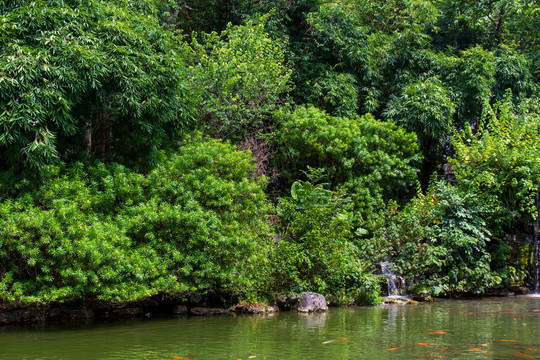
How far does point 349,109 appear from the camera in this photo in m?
16.9

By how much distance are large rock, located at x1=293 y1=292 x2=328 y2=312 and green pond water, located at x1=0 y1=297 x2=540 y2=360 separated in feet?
1.48

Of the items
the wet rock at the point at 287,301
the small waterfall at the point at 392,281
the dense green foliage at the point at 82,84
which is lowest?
the wet rock at the point at 287,301

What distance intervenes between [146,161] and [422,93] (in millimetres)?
10609

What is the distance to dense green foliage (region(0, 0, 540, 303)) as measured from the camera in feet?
25.1

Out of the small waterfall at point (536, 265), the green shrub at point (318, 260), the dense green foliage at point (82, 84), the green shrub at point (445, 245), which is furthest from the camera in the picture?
the small waterfall at point (536, 265)

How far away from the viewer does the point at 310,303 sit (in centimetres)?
976

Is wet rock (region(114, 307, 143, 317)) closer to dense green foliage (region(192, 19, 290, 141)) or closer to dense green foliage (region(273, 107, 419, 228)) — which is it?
dense green foliage (region(192, 19, 290, 141))

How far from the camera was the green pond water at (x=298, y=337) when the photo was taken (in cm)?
519

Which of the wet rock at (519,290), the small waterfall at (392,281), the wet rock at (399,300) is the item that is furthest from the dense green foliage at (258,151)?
the wet rock at (399,300)

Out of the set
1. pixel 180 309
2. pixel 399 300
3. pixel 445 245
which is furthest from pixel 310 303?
pixel 445 245

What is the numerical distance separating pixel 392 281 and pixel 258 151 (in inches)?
205

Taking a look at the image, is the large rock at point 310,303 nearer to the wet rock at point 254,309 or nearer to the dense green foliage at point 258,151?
the dense green foliage at point 258,151

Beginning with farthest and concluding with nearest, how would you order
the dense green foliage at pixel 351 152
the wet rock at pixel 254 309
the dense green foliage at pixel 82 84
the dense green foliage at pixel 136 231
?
the dense green foliage at pixel 351 152 < the wet rock at pixel 254 309 < the dense green foliage at pixel 82 84 < the dense green foliage at pixel 136 231

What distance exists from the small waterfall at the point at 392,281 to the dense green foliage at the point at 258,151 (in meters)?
0.31
